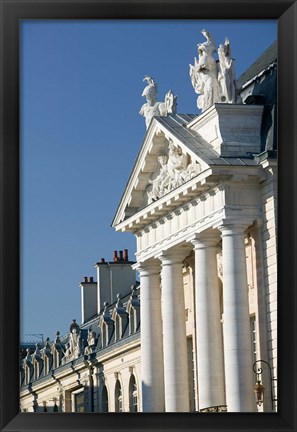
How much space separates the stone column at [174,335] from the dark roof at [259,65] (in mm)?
6366

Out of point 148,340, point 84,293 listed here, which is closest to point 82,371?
point 84,293

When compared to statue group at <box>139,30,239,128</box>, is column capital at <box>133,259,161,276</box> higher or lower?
lower

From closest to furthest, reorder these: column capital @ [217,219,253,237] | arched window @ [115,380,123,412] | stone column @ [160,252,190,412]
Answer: column capital @ [217,219,253,237]
stone column @ [160,252,190,412]
arched window @ [115,380,123,412]

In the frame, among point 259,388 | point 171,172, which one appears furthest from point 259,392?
point 171,172

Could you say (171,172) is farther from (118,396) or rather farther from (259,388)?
(118,396)

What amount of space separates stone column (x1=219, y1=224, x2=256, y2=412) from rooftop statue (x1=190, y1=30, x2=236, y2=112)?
14.2 ft

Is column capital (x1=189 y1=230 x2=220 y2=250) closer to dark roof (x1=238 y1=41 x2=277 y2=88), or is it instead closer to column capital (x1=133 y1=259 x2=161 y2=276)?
dark roof (x1=238 y1=41 x2=277 y2=88)

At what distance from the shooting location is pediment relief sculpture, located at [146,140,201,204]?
42.8 meters

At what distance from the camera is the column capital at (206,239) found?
42.3 metres

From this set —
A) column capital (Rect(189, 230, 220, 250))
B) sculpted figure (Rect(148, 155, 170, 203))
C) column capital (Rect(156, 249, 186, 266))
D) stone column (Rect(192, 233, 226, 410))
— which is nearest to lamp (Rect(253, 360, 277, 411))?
stone column (Rect(192, 233, 226, 410))

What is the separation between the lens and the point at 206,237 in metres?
42.5

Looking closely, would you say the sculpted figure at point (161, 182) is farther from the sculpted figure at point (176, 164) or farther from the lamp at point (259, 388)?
the lamp at point (259, 388)
